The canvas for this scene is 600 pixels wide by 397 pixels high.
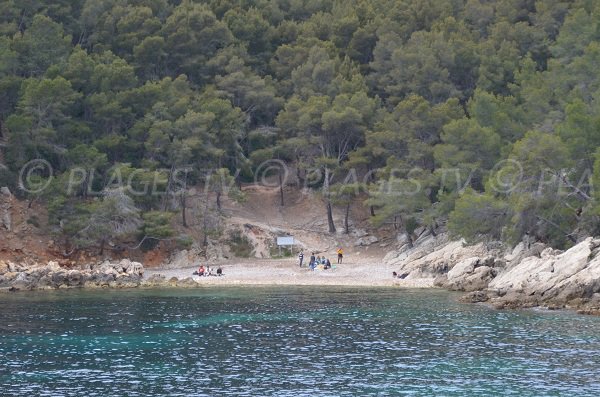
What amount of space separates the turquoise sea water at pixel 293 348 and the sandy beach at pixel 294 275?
7196mm

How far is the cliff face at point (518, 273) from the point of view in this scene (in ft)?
144

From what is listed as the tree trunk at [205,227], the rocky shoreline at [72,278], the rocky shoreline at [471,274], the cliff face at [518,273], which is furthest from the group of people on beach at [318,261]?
the rocky shoreline at [72,278]

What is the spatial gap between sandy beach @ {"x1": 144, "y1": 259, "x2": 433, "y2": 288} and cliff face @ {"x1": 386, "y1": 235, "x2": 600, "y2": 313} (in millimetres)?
1737

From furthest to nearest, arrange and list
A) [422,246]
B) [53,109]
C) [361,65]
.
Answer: [361,65] → [53,109] → [422,246]

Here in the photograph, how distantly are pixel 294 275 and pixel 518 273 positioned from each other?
671 inches

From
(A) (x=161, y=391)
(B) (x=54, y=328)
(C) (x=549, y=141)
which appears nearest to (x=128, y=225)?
(B) (x=54, y=328)

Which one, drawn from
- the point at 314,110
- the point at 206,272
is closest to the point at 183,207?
the point at 206,272

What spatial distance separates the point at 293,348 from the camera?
1379 inches

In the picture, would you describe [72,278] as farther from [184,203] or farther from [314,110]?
[314,110]

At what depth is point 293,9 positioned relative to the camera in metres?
97.8

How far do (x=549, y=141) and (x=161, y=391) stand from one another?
30556 millimetres

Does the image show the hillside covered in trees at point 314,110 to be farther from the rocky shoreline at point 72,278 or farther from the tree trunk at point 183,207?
the rocky shoreline at point 72,278

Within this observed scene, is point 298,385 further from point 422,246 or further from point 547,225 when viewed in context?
point 422,246

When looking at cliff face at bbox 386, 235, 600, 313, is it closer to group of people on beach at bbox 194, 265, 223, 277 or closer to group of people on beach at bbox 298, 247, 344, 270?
group of people on beach at bbox 298, 247, 344, 270
